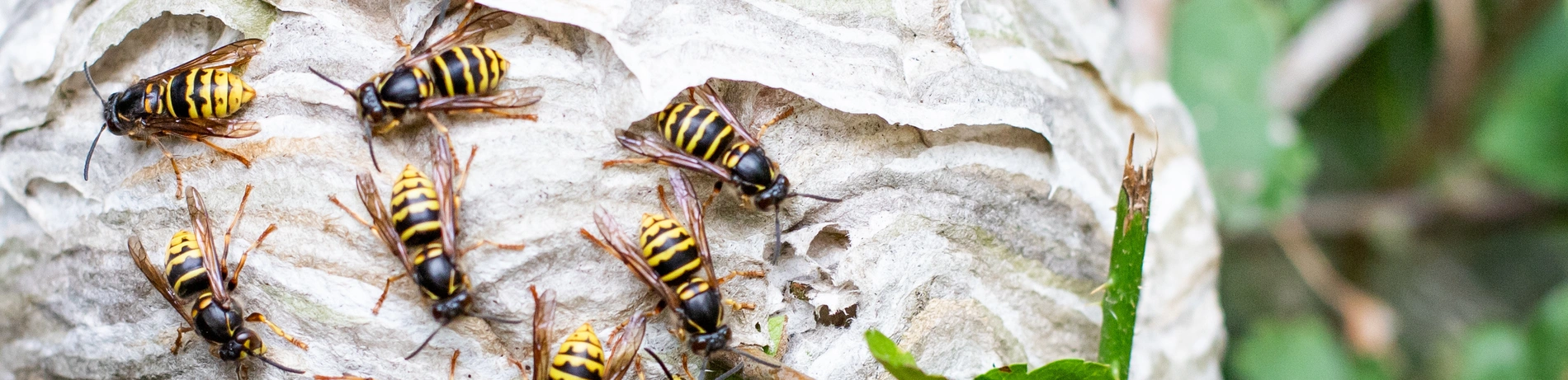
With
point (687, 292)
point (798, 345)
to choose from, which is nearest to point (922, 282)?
point (798, 345)

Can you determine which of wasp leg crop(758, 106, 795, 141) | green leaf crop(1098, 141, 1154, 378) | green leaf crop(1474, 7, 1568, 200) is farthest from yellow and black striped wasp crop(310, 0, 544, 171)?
green leaf crop(1474, 7, 1568, 200)

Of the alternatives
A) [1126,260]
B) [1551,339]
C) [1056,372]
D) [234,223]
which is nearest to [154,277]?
[234,223]

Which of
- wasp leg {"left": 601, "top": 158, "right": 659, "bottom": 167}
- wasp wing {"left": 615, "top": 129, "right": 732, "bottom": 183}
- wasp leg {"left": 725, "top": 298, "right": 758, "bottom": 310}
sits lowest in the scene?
wasp leg {"left": 725, "top": 298, "right": 758, "bottom": 310}

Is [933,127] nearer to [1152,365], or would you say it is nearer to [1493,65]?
[1152,365]

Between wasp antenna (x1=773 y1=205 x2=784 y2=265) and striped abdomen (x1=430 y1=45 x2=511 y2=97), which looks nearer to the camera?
striped abdomen (x1=430 y1=45 x2=511 y2=97)

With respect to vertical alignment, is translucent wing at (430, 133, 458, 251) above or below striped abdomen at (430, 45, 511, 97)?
below

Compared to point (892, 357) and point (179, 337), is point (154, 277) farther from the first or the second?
point (892, 357)

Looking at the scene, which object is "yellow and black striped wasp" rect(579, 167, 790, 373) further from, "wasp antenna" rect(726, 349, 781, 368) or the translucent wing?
the translucent wing
